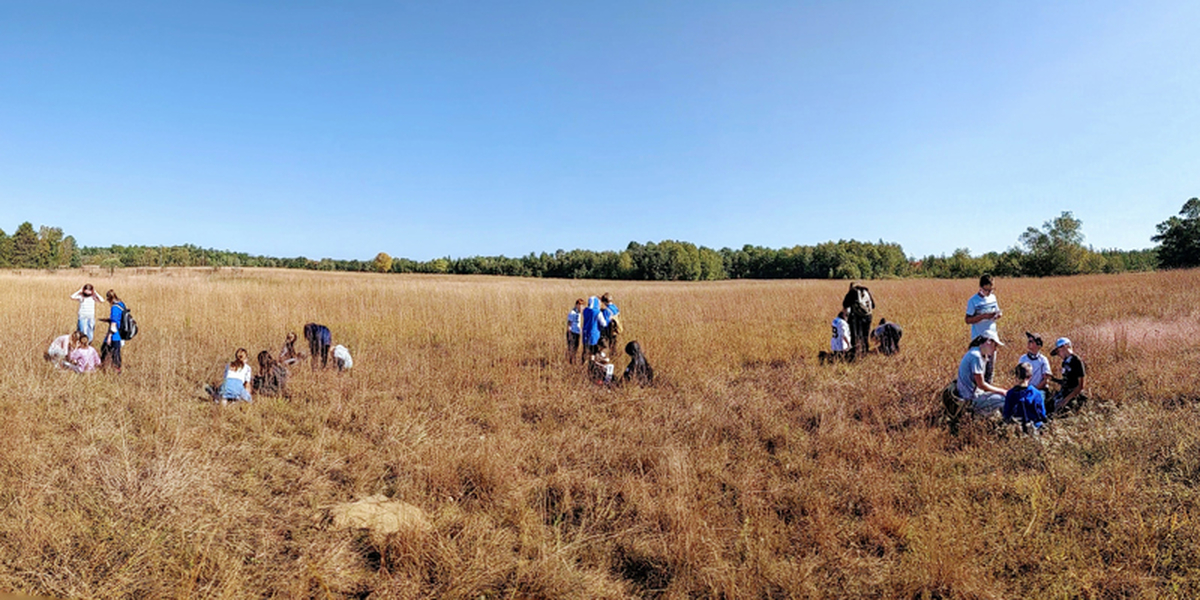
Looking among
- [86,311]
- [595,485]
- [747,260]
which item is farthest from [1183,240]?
[86,311]

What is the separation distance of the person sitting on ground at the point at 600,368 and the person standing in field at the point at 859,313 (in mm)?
5009

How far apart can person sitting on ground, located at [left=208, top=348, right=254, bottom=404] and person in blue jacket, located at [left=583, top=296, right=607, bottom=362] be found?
A: 5.18 meters

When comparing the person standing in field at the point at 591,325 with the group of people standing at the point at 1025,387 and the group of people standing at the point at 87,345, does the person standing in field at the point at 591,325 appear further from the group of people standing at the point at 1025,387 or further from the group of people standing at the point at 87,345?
the group of people standing at the point at 87,345

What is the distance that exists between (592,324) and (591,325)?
0.10 ft

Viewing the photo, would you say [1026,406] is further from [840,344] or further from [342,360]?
[342,360]

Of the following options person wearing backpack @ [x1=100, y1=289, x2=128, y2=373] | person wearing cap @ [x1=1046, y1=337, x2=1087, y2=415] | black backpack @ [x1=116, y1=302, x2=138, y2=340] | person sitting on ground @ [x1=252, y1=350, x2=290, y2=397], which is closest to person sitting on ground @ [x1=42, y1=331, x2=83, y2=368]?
person wearing backpack @ [x1=100, y1=289, x2=128, y2=373]

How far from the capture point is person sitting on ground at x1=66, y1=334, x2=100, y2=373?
7.13 metres

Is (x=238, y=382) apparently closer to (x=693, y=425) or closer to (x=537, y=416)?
(x=537, y=416)

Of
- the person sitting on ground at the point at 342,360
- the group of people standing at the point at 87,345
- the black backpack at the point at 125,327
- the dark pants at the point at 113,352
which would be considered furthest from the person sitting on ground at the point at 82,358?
the person sitting on ground at the point at 342,360

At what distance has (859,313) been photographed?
945cm

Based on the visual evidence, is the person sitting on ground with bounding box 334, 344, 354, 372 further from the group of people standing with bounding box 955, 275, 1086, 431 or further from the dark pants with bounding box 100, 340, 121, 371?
the group of people standing with bounding box 955, 275, 1086, 431

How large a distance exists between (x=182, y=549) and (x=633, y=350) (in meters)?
5.68

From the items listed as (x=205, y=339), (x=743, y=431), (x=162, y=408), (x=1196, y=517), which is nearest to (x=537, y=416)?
(x=743, y=431)

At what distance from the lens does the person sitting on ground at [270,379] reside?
6664 mm
